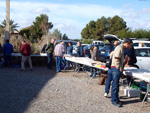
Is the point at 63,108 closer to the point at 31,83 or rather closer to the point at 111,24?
the point at 31,83

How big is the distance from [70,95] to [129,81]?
2.70 meters

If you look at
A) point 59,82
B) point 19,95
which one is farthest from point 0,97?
point 59,82

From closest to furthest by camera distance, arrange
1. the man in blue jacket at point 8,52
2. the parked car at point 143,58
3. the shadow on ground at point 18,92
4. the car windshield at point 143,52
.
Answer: the shadow on ground at point 18,92 < the parked car at point 143,58 < the car windshield at point 143,52 < the man in blue jacket at point 8,52

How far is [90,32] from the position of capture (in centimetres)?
6128

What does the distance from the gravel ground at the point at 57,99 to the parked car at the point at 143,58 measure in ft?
9.99

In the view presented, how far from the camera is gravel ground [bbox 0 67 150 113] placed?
20.0 ft

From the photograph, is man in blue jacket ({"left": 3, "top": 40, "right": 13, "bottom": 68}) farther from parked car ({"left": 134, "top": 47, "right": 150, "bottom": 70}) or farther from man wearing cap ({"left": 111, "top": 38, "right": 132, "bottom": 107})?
man wearing cap ({"left": 111, "top": 38, "right": 132, "bottom": 107})

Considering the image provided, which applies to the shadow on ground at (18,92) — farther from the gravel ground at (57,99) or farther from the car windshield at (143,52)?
the car windshield at (143,52)

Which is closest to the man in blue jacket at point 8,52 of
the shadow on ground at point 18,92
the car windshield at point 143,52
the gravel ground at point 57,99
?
the shadow on ground at point 18,92

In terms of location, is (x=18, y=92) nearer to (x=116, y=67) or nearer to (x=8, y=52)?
(x=116, y=67)

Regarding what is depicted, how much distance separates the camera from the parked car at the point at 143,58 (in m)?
11.3

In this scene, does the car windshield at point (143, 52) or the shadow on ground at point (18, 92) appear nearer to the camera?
the shadow on ground at point (18, 92)

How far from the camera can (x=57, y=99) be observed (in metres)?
7.01

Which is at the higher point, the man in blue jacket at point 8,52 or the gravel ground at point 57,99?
the man in blue jacket at point 8,52
